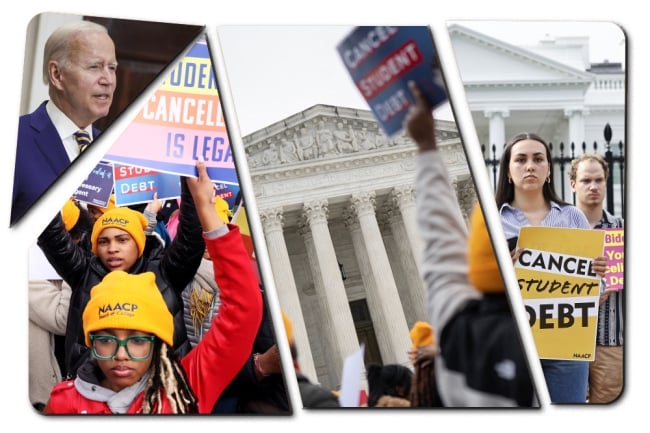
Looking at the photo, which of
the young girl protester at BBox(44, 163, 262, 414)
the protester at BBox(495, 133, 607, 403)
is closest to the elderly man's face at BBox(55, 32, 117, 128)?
the young girl protester at BBox(44, 163, 262, 414)

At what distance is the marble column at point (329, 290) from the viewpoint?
9.86ft

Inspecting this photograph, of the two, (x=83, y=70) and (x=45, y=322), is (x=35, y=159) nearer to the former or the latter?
(x=83, y=70)

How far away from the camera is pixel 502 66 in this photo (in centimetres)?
317

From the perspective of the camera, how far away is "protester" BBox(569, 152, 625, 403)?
3053 mm

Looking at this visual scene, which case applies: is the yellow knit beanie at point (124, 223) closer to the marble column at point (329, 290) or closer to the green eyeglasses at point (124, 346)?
the green eyeglasses at point (124, 346)

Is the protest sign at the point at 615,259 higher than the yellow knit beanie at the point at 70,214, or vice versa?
the yellow knit beanie at the point at 70,214

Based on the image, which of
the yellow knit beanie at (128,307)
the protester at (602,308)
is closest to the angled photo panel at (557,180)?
the protester at (602,308)

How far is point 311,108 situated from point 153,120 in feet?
2.20

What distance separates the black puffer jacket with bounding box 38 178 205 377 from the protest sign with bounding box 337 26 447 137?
867 mm

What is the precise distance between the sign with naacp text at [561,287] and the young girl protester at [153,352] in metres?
1.12

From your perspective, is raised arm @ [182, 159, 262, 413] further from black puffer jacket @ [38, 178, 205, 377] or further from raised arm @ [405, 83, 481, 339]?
raised arm @ [405, 83, 481, 339]

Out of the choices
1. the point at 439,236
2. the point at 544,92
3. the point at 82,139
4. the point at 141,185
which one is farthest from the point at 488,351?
the point at 82,139

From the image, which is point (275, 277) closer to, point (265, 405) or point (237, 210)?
point (237, 210)

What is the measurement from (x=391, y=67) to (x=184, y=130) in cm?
90
